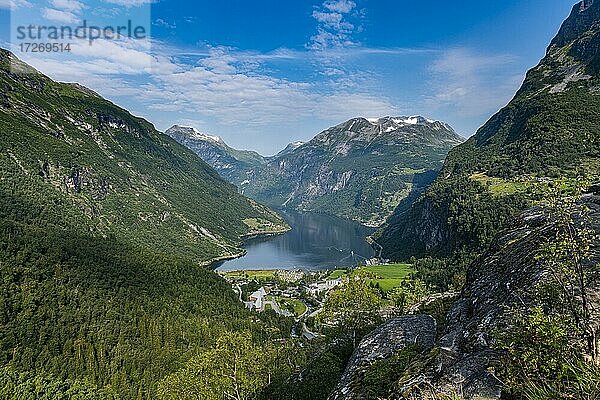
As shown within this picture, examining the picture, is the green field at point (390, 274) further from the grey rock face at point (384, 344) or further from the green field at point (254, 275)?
the grey rock face at point (384, 344)

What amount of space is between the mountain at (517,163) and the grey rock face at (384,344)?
327 ft

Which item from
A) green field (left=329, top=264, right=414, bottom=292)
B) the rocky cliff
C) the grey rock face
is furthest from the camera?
green field (left=329, top=264, right=414, bottom=292)

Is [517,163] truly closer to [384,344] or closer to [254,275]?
[254,275]

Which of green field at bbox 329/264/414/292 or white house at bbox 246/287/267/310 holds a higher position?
green field at bbox 329/264/414/292

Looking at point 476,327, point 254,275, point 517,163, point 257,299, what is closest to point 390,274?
point 257,299

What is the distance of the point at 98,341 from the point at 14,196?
121643 mm

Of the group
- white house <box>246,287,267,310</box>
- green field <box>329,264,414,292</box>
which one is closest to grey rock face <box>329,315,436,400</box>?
green field <box>329,264,414,292</box>

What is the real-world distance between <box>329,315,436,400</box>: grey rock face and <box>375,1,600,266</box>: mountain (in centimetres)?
9959

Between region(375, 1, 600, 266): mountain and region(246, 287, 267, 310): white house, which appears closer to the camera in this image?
region(375, 1, 600, 266): mountain

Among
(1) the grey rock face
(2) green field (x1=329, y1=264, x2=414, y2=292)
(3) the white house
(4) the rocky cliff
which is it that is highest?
(4) the rocky cliff

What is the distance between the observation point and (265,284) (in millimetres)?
151375

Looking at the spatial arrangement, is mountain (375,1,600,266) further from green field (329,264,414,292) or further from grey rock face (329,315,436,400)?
grey rock face (329,315,436,400)

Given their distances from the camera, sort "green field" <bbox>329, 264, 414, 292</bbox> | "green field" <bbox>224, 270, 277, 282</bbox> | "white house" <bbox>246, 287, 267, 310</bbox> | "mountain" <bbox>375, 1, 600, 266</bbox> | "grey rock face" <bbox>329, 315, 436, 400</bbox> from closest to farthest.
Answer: "grey rock face" <bbox>329, 315, 436, 400</bbox> < "green field" <bbox>329, 264, 414, 292</bbox> < "mountain" <bbox>375, 1, 600, 266</bbox> < "white house" <bbox>246, 287, 267, 310</bbox> < "green field" <bbox>224, 270, 277, 282</bbox>

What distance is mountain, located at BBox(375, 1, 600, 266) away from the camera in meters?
126
